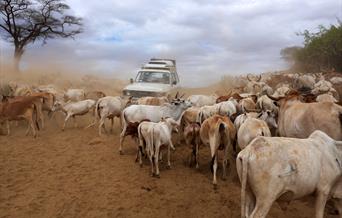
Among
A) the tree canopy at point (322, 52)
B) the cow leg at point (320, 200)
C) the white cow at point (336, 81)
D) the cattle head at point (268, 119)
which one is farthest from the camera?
the tree canopy at point (322, 52)

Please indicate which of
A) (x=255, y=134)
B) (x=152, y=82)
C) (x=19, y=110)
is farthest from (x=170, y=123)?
(x=152, y=82)

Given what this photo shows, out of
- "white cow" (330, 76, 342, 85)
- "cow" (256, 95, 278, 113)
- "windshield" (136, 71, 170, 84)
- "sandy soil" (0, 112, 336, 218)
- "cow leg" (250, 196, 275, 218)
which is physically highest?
"windshield" (136, 71, 170, 84)

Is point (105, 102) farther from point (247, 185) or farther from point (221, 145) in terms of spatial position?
point (247, 185)

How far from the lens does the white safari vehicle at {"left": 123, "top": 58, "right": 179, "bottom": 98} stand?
18.0 m

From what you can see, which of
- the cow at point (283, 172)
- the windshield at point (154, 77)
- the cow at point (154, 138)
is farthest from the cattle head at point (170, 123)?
the windshield at point (154, 77)

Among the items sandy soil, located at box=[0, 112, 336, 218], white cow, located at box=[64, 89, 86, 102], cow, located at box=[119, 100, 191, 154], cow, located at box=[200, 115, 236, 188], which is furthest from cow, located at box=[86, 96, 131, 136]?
cow, located at box=[200, 115, 236, 188]

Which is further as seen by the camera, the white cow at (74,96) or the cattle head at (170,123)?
the white cow at (74,96)

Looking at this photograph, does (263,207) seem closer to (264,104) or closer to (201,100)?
(264,104)

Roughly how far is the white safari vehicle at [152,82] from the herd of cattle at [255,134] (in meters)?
2.09

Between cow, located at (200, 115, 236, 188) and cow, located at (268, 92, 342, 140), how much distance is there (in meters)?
1.28

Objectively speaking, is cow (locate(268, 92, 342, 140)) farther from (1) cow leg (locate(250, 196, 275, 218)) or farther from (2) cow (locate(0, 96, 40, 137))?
(2) cow (locate(0, 96, 40, 137))

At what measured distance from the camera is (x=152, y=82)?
19.1 metres

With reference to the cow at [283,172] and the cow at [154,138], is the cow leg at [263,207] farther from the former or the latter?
the cow at [154,138]

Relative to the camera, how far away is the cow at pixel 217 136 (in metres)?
9.96
